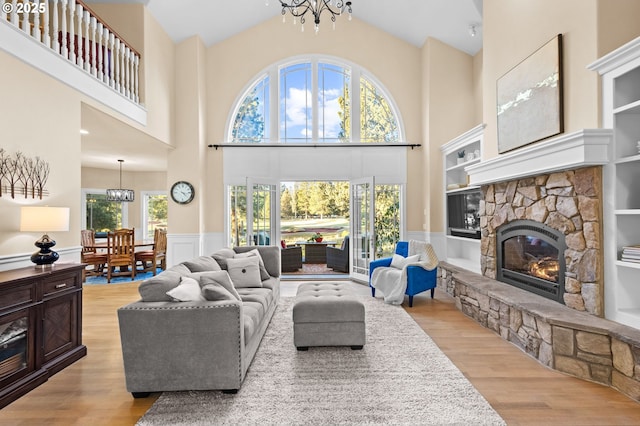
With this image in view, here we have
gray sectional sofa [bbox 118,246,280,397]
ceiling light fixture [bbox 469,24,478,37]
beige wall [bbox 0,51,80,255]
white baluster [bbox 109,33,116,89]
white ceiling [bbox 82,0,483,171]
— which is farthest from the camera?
ceiling light fixture [bbox 469,24,478,37]

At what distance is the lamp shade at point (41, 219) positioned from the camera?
2.89m

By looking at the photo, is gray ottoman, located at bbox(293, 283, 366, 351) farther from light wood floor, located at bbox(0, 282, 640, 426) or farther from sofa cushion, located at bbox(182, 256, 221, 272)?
sofa cushion, located at bbox(182, 256, 221, 272)

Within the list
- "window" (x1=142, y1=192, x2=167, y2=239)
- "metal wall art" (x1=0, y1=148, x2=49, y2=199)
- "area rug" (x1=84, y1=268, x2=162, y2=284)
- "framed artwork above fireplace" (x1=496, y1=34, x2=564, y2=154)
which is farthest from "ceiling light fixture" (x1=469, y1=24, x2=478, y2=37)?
"window" (x1=142, y1=192, x2=167, y2=239)

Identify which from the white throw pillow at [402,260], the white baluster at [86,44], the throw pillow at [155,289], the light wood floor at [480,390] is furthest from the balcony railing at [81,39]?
the white throw pillow at [402,260]

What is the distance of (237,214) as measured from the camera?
703 centimetres

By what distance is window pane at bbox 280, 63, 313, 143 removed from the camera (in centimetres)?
720

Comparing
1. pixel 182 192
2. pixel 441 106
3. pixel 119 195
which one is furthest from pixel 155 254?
pixel 441 106

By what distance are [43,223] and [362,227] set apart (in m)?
4.94

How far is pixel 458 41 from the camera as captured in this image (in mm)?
6480

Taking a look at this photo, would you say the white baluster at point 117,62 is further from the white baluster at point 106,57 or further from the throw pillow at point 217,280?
the throw pillow at point 217,280

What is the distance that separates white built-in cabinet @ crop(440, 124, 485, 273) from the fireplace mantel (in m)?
1.44

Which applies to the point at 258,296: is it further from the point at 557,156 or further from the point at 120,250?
the point at 120,250

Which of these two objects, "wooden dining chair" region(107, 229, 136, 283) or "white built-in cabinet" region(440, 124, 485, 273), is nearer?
"white built-in cabinet" region(440, 124, 485, 273)

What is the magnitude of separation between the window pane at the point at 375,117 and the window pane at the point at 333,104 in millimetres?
309
